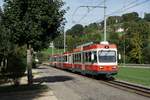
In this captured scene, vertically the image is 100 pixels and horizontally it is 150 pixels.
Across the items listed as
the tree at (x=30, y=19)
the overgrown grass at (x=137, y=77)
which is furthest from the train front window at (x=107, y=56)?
the tree at (x=30, y=19)

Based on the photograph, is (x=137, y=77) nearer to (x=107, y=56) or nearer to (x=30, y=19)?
(x=107, y=56)

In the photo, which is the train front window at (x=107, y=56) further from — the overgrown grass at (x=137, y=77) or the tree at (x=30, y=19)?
the tree at (x=30, y=19)

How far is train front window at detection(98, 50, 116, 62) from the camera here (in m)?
37.1

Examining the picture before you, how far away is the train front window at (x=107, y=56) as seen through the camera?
1460 inches

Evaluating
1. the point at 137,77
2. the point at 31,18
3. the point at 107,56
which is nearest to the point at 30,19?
the point at 31,18

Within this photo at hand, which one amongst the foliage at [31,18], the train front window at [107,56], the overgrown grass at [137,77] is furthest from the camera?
the train front window at [107,56]

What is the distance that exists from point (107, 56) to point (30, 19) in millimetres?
10866

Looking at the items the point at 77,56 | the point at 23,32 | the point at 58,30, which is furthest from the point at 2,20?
the point at 77,56

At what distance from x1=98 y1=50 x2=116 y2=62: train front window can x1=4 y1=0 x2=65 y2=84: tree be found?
8.18m

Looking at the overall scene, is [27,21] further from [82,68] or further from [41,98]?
[82,68]

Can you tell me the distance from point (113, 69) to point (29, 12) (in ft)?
37.7

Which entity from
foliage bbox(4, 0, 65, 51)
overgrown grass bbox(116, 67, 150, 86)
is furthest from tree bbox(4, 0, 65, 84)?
overgrown grass bbox(116, 67, 150, 86)

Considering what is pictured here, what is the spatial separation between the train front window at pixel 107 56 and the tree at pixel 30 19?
26.8 feet

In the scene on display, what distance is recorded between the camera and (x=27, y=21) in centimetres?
2844
